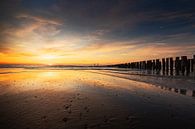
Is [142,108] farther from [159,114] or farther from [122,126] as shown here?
[122,126]

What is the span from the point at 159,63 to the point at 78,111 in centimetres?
3113

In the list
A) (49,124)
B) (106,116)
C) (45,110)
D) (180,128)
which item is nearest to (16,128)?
(49,124)

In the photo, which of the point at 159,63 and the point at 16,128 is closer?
the point at 16,128

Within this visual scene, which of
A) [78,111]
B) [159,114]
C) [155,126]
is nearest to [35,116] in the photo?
[78,111]

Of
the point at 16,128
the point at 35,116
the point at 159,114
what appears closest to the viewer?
the point at 16,128

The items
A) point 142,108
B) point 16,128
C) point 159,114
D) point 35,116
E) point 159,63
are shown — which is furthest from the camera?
point 159,63

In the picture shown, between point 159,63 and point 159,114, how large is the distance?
1201 inches

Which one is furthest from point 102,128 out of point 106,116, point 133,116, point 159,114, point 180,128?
point 159,114

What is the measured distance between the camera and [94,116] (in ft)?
20.0

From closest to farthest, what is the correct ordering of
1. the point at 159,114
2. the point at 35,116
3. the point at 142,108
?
the point at 35,116, the point at 159,114, the point at 142,108

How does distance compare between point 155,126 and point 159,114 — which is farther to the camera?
point 159,114

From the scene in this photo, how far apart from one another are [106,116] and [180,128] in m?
2.08

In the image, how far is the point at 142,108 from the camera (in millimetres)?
7262

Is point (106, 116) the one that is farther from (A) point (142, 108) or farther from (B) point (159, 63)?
(B) point (159, 63)
